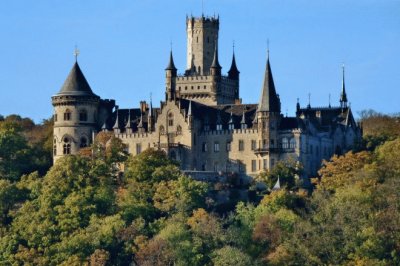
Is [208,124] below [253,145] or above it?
above

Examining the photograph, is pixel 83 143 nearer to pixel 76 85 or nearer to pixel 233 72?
pixel 76 85

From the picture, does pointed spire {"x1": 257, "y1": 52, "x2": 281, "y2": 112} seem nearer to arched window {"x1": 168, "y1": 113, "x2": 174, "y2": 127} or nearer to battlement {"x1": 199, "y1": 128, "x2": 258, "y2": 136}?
battlement {"x1": 199, "y1": 128, "x2": 258, "y2": 136}

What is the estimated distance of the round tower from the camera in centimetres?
14412

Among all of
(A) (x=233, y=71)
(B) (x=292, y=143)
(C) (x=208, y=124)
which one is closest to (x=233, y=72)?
(A) (x=233, y=71)

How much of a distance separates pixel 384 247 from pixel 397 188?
6.78 meters

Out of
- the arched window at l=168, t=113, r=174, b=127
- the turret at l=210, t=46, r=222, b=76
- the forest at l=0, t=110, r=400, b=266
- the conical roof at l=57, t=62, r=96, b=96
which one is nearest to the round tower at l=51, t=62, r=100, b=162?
the conical roof at l=57, t=62, r=96, b=96

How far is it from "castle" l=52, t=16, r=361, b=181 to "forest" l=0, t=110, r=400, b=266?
2.24m

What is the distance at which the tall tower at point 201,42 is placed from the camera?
15012 centimetres

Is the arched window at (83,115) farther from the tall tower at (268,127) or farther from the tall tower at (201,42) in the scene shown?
the tall tower at (268,127)

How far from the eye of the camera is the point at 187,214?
128625 millimetres

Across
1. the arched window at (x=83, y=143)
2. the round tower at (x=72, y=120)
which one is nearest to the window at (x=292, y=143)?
the round tower at (x=72, y=120)

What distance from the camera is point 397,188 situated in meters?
126

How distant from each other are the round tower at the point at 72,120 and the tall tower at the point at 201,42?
32.9 ft

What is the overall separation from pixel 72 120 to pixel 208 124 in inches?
450
